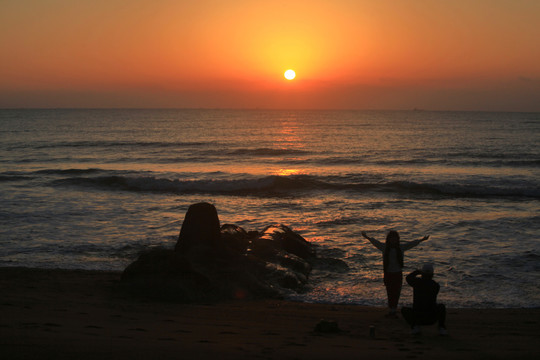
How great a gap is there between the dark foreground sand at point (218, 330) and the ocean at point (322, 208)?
157 cm

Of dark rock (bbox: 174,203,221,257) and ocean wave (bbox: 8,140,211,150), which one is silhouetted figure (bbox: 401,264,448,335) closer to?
dark rock (bbox: 174,203,221,257)

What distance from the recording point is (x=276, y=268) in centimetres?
1084

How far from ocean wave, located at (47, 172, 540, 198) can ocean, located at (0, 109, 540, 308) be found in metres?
0.11

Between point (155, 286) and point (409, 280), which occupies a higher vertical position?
point (409, 280)

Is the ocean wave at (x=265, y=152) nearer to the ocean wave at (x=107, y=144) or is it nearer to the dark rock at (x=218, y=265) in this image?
the ocean wave at (x=107, y=144)

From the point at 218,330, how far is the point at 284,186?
22.3m

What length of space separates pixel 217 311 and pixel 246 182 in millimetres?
21816

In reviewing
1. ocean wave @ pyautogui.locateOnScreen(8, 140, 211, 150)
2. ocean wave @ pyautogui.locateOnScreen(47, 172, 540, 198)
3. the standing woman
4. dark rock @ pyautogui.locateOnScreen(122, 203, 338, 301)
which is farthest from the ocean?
ocean wave @ pyautogui.locateOnScreen(8, 140, 211, 150)

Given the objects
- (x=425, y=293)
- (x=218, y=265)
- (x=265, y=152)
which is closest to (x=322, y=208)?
(x=218, y=265)

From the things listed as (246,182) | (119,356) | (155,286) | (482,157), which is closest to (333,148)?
(482,157)

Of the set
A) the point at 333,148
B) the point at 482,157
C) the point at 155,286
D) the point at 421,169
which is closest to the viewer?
the point at 155,286

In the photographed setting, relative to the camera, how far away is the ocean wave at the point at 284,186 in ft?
87.2

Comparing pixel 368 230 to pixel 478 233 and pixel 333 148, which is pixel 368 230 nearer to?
pixel 478 233

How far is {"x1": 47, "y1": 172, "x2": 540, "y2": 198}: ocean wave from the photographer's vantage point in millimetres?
26594
